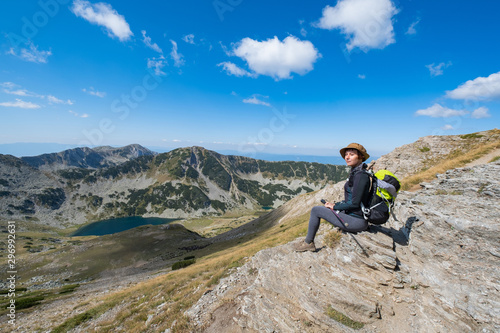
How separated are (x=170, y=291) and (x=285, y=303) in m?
14.3

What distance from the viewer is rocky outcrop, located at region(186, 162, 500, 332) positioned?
7.70 meters

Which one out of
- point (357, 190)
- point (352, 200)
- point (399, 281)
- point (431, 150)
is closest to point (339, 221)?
point (352, 200)

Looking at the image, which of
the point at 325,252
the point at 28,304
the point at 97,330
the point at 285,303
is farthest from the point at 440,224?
the point at 28,304

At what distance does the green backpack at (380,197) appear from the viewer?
8.16 m

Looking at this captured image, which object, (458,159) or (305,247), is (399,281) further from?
(458,159)

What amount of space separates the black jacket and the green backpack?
24cm

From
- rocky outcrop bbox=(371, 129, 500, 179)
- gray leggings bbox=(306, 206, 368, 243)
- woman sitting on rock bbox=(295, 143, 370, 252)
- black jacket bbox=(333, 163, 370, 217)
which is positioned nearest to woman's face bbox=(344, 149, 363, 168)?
woman sitting on rock bbox=(295, 143, 370, 252)

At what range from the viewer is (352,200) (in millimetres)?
8578

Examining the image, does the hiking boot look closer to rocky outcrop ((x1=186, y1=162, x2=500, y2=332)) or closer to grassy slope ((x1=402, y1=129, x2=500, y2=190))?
rocky outcrop ((x1=186, y1=162, x2=500, y2=332))

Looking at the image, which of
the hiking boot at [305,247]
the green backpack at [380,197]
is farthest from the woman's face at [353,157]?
the hiking boot at [305,247]

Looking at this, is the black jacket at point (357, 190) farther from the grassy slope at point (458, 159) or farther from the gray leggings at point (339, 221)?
the grassy slope at point (458, 159)

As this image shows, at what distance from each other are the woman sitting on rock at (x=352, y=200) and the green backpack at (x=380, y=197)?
0.26 metres

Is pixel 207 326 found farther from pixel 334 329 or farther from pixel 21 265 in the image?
pixel 21 265

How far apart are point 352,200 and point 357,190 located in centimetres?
56
